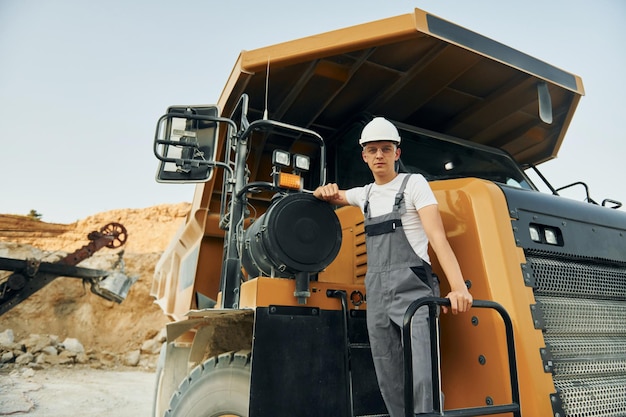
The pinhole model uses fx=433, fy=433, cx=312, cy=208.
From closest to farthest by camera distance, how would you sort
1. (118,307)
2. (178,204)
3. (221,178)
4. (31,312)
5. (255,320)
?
(255,320) → (221,178) → (31,312) → (118,307) → (178,204)

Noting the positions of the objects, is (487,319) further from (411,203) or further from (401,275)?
(411,203)

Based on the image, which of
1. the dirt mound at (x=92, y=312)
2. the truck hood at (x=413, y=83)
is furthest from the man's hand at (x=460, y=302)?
the dirt mound at (x=92, y=312)

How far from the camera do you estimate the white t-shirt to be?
1.92 m

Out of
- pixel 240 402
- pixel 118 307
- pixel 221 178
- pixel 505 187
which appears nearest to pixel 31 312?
pixel 118 307

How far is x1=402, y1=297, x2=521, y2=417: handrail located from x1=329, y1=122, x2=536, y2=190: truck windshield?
128 centimetres

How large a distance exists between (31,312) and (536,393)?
19172 mm

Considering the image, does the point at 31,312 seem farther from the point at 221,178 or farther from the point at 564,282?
the point at 564,282

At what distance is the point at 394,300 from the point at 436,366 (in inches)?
13.6

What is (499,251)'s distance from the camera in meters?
1.95

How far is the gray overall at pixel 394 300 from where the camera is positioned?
181 centimetres

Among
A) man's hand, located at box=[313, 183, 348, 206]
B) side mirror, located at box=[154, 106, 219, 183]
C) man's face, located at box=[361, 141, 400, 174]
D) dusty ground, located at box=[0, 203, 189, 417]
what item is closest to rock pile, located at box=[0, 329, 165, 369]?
dusty ground, located at box=[0, 203, 189, 417]

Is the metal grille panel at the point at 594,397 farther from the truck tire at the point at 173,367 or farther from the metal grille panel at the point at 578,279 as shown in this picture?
the truck tire at the point at 173,367

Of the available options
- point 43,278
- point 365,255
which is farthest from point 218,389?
point 43,278

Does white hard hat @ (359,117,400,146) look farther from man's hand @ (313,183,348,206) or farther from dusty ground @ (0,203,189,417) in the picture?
dusty ground @ (0,203,189,417)
